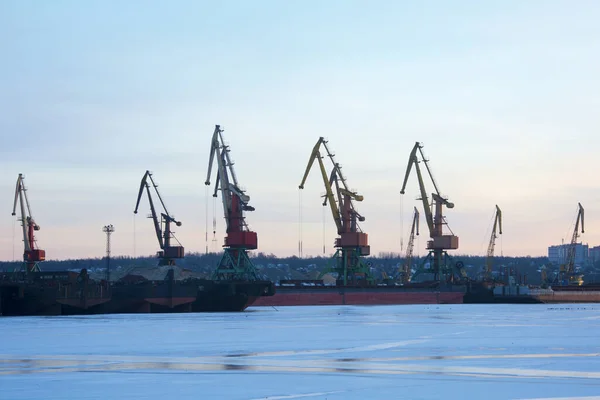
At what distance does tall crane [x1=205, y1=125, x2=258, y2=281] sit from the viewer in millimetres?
117312

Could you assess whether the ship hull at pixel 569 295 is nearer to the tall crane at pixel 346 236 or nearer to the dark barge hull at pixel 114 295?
the tall crane at pixel 346 236

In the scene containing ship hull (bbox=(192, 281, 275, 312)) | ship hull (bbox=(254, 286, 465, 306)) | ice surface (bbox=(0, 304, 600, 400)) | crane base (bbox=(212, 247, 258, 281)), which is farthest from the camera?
ship hull (bbox=(254, 286, 465, 306))

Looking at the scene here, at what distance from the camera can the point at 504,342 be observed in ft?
127

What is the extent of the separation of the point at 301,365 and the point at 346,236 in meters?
112

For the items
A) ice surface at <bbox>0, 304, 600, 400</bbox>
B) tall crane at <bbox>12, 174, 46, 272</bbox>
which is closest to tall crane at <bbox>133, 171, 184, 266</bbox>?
tall crane at <bbox>12, 174, 46, 272</bbox>

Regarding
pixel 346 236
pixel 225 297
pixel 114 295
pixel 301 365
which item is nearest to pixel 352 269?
pixel 346 236

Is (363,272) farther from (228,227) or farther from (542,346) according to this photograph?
(542,346)

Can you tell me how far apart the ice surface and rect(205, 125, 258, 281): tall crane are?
71416 mm

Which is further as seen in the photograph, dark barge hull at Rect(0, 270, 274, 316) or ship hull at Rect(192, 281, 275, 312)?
ship hull at Rect(192, 281, 275, 312)

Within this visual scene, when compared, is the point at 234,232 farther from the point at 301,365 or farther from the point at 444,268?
the point at 301,365

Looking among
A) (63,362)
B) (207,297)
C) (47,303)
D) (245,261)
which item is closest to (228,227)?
(245,261)

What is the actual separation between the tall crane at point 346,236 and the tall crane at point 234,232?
74.7ft

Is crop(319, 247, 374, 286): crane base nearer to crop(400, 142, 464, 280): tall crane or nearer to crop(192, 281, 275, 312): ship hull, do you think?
crop(400, 142, 464, 280): tall crane

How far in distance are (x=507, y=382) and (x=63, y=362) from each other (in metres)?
14.1
